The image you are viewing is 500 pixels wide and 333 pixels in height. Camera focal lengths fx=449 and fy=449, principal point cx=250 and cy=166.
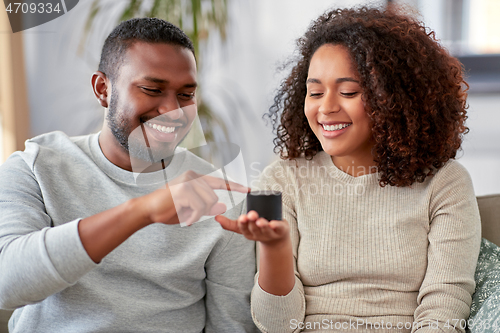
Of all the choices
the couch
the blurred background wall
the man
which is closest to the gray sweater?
the man

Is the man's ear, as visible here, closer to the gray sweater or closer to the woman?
the gray sweater

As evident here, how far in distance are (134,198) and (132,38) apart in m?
0.52

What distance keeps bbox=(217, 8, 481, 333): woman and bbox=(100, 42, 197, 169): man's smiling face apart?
315 millimetres

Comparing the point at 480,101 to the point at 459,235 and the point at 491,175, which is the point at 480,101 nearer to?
the point at 491,175

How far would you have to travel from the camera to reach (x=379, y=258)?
3.89 ft

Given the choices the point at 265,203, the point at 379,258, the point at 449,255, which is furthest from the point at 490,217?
the point at 265,203

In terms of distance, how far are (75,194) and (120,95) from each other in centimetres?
30

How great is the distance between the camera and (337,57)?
4.04 feet

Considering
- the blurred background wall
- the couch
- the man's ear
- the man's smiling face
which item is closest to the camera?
the man's smiling face

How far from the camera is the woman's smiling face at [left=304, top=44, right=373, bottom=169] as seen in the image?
3.90ft

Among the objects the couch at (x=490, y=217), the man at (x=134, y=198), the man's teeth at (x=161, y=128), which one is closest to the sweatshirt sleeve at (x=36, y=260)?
the man at (x=134, y=198)

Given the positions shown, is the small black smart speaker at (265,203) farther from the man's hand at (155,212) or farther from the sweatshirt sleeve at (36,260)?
the sweatshirt sleeve at (36,260)

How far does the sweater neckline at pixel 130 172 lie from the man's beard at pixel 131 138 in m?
0.04

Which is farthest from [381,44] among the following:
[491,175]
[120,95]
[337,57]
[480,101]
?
[491,175]
